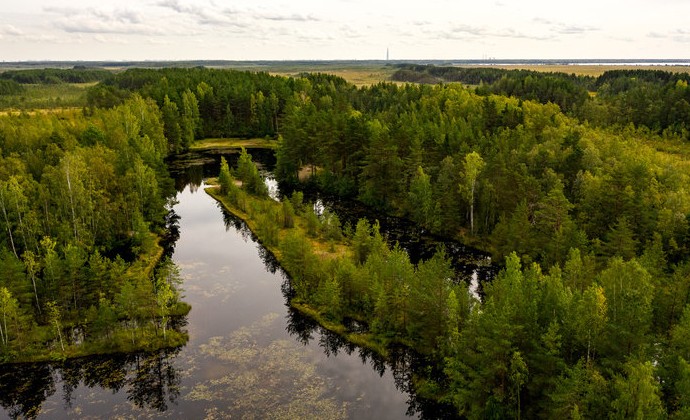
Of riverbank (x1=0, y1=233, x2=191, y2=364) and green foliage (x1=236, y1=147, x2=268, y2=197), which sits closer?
riverbank (x1=0, y1=233, x2=191, y2=364)

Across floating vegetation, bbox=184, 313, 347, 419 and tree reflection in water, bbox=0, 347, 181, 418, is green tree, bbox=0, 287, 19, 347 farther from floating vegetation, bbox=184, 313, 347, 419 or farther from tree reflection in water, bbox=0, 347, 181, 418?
floating vegetation, bbox=184, 313, 347, 419

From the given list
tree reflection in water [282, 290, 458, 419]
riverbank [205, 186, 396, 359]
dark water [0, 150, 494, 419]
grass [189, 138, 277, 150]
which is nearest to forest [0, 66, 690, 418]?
riverbank [205, 186, 396, 359]

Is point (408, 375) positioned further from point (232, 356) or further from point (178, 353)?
point (178, 353)

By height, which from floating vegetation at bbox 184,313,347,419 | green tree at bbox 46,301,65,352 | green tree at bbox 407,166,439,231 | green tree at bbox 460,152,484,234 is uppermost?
green tree at bbox 460,152,484,234

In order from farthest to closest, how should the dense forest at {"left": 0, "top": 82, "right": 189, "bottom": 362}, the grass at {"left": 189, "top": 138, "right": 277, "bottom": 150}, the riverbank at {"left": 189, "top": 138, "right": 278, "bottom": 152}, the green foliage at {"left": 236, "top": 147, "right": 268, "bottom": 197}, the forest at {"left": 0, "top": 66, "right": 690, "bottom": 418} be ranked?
the grass at {"left": 189, "top": 138, "right": 277, "bottom": 150}, the riverbank at {"left": 189, "top": 138, "right": 278, "bottom": 152}, the green foliage at {"left": 236, "top": 147, "right": 268, "bottom": 197}, the dense forest at {"left": 0, "top": 82, "right": 189, "bottom": 362}, the forest at {"left": 0, "top": 66, "right": 690, "bottom": 418}

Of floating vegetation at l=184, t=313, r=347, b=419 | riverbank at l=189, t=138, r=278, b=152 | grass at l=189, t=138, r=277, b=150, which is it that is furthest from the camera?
grass at l=189, t=138, r=277, b=150

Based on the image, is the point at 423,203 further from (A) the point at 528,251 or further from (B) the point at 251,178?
(B) the point at 251,178

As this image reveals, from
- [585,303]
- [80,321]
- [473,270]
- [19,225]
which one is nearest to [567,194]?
[473,270]

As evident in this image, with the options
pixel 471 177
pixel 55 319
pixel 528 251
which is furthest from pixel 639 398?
pixel 471 177
